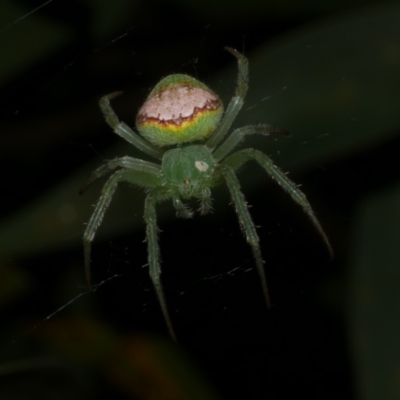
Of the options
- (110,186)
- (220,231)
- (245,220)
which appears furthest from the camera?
(220,231)

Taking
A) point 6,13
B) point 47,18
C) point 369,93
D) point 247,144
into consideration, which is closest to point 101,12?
point 47,18

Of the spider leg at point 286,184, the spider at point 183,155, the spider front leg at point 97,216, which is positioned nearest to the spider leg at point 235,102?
the spider at point 183,155

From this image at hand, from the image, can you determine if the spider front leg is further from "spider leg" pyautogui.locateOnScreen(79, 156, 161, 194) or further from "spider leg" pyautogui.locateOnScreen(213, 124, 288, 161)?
"spider leg" pyautogui.locateOnScreen(213, 124, 288, 161)

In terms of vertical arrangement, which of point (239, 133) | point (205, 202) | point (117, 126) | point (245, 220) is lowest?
point (245, 220)

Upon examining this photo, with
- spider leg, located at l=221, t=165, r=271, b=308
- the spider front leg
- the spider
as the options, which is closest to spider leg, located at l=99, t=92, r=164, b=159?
the spider

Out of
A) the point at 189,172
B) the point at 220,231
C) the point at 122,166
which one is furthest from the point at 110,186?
the point at 220,231

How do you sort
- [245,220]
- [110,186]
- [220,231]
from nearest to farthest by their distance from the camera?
[245,220] < [110,186] < [220,231]

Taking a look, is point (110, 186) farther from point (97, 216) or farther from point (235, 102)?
point (235, 102)

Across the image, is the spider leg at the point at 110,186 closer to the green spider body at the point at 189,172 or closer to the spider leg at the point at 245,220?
the green spider body at the point at 189,172
